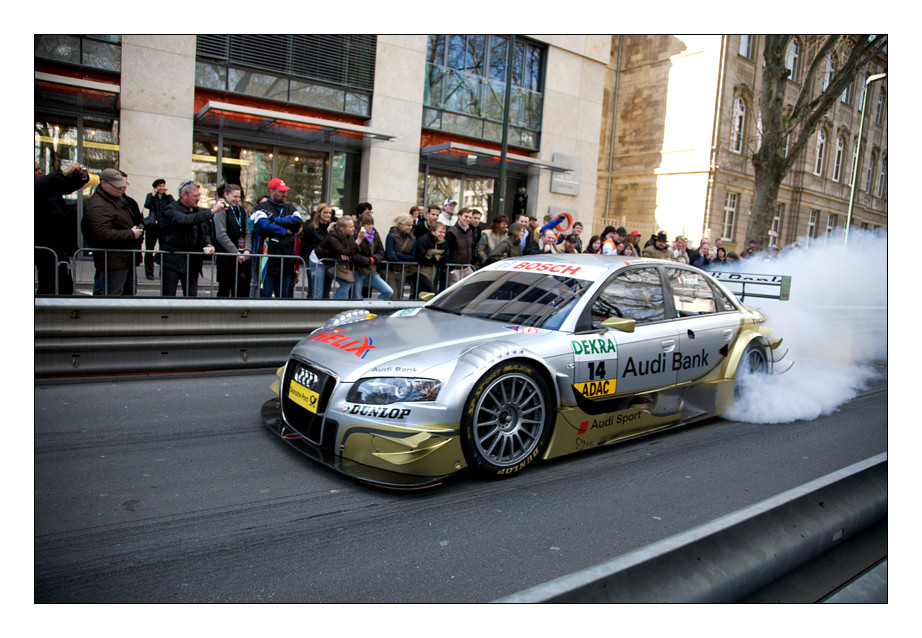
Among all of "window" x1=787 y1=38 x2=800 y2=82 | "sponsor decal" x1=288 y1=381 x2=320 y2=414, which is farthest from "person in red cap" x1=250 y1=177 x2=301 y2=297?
"window" x1=787 y1=38 x2=800 y2=82

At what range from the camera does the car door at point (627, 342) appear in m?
4.48

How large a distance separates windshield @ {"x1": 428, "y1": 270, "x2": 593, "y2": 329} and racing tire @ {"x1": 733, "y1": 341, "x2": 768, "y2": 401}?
1.98 meters

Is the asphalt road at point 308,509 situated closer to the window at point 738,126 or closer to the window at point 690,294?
the window at point 690,294

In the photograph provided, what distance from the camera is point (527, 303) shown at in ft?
15.9

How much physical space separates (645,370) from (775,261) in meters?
9.37

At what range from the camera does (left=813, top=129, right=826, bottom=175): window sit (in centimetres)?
2478

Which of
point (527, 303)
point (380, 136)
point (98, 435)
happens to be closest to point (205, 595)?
point (98, 435)

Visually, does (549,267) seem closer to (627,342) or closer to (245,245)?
(627,342)

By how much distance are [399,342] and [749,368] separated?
3625 mm

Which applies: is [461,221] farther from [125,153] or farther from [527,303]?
[125,153]

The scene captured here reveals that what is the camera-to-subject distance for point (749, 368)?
5949mm

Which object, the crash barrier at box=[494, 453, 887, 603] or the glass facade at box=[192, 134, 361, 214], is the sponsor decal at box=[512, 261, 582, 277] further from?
the glass facade at box=[192, 134, 361, 214]

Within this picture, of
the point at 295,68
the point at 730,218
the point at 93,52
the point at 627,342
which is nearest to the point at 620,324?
the point at 627,342

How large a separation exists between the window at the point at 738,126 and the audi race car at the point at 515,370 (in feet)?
74.8
